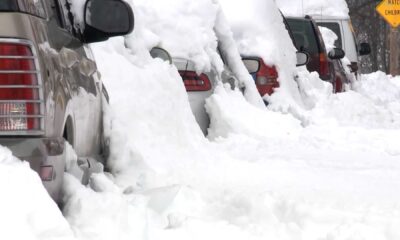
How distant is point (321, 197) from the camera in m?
4.30

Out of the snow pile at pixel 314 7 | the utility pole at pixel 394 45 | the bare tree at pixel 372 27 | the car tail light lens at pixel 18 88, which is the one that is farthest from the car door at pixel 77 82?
the bare tree at pixel 372 27

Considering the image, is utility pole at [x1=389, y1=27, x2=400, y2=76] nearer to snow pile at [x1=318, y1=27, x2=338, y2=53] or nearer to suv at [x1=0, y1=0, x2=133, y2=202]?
snow pile at [x1=318, y1=27, x2=338, y2=53]

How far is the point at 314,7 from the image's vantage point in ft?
60.4

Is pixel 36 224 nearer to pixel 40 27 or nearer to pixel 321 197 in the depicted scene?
pixel 40 27

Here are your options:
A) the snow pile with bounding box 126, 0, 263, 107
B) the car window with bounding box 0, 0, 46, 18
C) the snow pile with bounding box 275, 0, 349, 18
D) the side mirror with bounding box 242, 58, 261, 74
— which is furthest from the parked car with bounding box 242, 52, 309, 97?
the snow pile with bounding box 275, 0, 349, 18

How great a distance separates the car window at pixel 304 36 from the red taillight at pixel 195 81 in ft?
16.8

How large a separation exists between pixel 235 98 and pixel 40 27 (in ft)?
15.5

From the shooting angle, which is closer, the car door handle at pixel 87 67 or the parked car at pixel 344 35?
the car door handle at pixel 87 67

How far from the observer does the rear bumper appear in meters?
2.93

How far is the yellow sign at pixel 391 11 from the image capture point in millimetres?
20812

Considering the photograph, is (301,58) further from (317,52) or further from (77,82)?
(77,82)

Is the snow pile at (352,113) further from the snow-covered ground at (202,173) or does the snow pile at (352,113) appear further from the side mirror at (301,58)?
the side mirror at (301,58)

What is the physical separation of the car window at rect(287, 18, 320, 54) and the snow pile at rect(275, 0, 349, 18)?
4409 millimetres

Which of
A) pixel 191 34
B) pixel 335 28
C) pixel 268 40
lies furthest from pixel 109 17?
pixel 335 28
